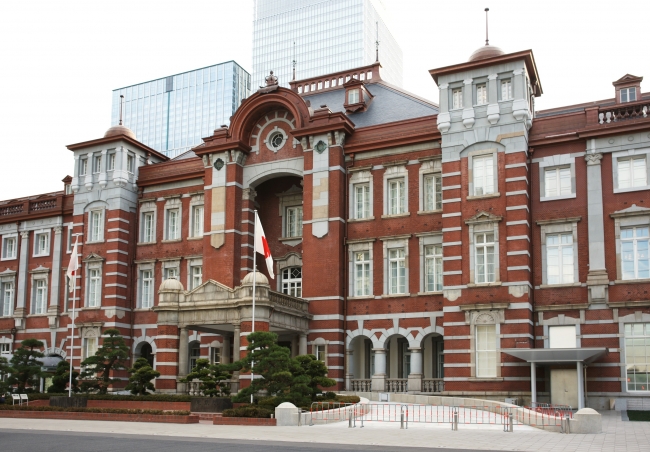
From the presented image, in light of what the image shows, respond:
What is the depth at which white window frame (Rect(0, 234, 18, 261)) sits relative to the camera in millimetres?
48438

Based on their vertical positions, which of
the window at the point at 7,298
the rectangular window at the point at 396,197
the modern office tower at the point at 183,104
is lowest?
the window at the point at 7,298

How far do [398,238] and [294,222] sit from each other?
263 inches

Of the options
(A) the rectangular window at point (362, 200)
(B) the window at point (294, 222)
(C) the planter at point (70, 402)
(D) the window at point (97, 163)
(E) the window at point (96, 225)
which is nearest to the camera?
(C) the planter at point (70, 402)

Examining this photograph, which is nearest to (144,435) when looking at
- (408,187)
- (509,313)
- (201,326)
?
(201,326)

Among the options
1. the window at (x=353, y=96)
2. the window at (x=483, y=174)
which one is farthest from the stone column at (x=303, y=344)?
the window at (x=353, y=96)

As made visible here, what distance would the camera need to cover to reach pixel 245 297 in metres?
32.5

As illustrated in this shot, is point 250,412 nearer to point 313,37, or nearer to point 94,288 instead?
point 94,288

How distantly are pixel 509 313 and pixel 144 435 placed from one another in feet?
53.3

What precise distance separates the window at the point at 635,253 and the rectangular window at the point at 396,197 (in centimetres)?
982

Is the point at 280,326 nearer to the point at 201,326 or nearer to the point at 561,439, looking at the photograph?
the point at 201,326

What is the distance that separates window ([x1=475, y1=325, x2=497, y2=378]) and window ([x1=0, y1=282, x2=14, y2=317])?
96.5 feet

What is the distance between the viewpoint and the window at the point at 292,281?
3962 centimetres

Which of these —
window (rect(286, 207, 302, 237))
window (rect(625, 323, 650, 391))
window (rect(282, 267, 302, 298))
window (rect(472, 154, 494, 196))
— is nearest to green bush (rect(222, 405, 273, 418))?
window (rect(282, 267, 302, 298))

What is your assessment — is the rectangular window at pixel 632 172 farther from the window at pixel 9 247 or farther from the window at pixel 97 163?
the window at pixel 9 247
